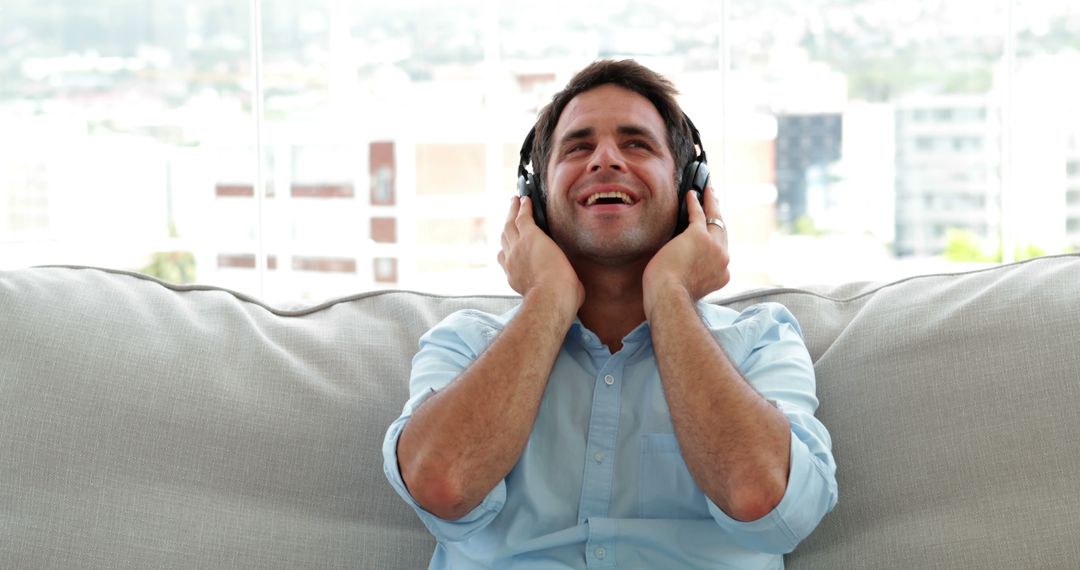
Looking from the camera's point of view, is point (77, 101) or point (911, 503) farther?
point (77, 101)

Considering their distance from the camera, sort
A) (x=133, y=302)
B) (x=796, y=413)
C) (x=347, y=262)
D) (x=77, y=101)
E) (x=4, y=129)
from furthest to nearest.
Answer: (x=347, y=262), (x=77, y=101), (x=4, y=129), (x=133, y=302), (x=796, y=413)

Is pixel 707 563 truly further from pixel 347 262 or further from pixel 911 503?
pixel 347 262

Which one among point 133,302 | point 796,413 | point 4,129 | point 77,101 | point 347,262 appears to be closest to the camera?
point 796,413

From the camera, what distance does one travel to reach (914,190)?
22.6ft

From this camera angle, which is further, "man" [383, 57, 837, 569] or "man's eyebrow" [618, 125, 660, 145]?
"man's eyebrow" [618, 125, 660, 145]

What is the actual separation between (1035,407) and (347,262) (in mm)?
5743

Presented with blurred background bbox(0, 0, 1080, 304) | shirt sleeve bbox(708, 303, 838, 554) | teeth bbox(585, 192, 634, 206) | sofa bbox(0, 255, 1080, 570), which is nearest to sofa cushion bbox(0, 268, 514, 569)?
sofa bbox(0, 255, 1080, 570)

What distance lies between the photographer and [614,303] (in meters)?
1.70

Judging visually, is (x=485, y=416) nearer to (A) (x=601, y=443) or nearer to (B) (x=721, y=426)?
(A) (x=601, y=443)

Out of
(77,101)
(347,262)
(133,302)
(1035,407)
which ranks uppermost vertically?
(77,101)

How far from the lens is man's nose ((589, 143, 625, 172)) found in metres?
1.68

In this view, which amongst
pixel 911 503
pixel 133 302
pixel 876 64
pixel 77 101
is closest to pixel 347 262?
pixel 77 101

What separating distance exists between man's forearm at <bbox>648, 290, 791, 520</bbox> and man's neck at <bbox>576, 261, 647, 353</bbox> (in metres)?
0.25

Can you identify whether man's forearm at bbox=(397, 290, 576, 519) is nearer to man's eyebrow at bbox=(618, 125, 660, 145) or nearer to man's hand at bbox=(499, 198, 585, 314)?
man's hand at bbox=(499, 198, 585, 314)
